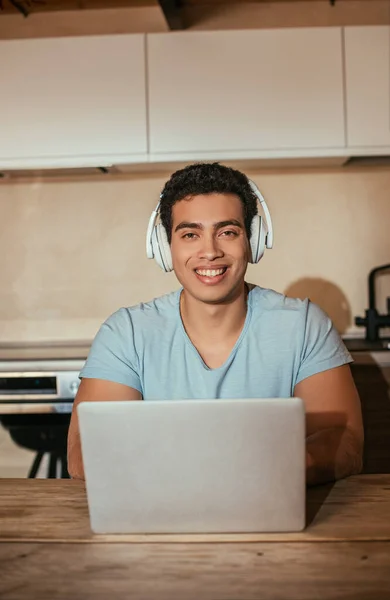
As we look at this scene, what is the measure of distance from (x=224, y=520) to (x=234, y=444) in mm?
126

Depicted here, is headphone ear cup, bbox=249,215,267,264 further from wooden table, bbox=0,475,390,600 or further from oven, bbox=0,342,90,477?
oven, bbox=0,342,90,477

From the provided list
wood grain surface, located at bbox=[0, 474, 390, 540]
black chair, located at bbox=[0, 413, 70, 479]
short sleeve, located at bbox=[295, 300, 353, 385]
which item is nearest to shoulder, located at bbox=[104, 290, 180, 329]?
short sleeve, located at bbox=[295, 300, 353, 385]

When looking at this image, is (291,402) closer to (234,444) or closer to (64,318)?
(234,444)

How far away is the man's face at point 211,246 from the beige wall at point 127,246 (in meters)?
1.22

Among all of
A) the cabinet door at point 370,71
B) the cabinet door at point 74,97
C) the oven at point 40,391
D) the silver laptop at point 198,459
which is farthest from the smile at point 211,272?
the cabinet door at point 370,71

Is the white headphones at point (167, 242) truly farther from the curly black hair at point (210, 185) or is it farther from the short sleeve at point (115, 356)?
the short sleeve at point (115, 356)

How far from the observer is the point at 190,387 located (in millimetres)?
1480

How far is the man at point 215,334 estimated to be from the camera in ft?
4.74

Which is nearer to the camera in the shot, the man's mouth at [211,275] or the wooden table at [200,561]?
the wooden table at [200,561]

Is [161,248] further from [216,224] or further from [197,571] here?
[197,571]

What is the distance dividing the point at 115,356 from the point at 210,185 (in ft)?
1.57

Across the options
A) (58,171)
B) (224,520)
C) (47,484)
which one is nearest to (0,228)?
(58,171)

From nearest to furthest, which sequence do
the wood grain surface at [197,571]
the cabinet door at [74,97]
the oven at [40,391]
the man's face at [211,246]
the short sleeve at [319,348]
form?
the wood grain surface at [197,571]
the short sleeve at [319,348]
the man's face at [211,246]
the oven at [40,391]
the cabinet door at [74,97]

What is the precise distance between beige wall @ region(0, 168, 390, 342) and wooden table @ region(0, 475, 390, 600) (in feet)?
6.12
